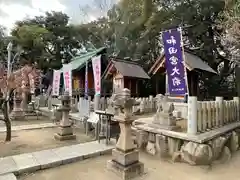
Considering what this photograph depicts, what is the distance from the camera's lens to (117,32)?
22.2m

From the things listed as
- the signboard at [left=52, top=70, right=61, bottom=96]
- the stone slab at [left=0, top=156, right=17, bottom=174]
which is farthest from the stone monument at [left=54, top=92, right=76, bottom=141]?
the signboard at [left=52, top=70, right=61, bottom=96]

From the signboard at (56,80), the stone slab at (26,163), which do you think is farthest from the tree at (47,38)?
the stone slab at (26,163)

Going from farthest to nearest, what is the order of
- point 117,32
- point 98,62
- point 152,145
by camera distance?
point 117,32, point 98,62, point 152,145

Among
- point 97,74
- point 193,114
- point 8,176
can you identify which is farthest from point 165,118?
point 97,74

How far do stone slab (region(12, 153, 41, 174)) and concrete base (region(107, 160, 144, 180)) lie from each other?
1.77 metres

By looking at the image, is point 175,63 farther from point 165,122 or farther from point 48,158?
point 48,158

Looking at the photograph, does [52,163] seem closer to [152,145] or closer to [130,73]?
[152,145]

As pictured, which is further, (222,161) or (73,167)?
(222,161)

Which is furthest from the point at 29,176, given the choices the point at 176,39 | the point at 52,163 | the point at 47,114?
the point at 47,114

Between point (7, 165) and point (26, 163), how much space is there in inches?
16.1

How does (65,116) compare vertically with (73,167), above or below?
above

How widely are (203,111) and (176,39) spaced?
3.84 meters

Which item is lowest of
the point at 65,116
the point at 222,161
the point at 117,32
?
the point at 222,161

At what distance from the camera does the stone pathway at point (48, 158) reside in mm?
4711
